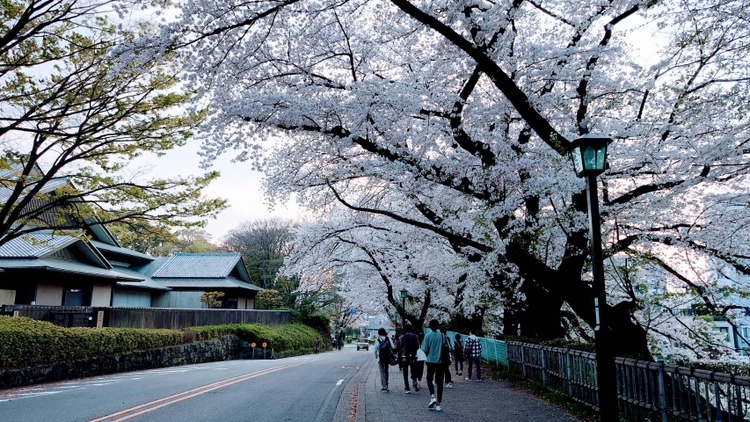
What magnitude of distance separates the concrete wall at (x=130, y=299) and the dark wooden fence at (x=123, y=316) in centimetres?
542

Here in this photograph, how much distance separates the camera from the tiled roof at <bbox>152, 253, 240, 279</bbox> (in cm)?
4184

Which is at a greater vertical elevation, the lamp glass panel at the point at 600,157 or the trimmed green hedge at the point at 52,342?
the lamp glass panel at the point at 600,157

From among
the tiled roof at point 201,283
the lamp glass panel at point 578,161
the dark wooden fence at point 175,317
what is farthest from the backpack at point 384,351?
the tiled roof at point 201,283

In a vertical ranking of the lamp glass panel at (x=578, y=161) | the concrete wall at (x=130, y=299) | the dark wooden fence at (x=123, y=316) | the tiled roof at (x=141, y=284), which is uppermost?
the lamp glass panel at (x=578, y=161)

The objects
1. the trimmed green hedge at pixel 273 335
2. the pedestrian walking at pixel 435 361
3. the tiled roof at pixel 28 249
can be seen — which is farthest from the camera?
the trimmed green hedge at pixel 273 335

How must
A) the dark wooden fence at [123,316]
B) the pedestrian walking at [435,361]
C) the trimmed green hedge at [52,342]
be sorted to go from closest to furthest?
the pedestrian walking at [435,361] → the trimmed green hedge at [52,342] → the dark wooden fence at [123,316]

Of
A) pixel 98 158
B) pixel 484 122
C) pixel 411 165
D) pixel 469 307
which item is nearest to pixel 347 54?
pixel 411 165

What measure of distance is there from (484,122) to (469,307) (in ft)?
39.1

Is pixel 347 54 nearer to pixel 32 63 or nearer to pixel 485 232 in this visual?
pixel 485 232

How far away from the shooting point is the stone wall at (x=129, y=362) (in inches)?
557

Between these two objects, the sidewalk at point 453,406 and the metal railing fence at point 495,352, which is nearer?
the sidewalk at point 453,406

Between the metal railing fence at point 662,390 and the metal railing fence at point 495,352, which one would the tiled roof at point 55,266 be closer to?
the metal railing fence at point 495,352

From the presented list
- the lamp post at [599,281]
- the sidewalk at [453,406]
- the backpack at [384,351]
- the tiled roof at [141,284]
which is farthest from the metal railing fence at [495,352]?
the tiled roof at [141,284]

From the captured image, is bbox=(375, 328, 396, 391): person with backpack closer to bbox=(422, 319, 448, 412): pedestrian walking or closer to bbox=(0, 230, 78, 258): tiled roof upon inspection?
bbox=(422, 319, 448, 412): pedestrian walking
